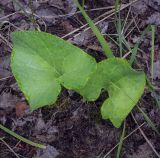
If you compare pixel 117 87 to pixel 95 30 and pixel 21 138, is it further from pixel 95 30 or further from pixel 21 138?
pixel 21 138

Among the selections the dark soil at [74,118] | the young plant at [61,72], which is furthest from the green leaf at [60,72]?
the dark soil at [74,118]

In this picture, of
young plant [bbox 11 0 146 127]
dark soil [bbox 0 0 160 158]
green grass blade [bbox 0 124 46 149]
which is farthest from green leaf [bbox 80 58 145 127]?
green grass blade [bbox 0 124 46 149]

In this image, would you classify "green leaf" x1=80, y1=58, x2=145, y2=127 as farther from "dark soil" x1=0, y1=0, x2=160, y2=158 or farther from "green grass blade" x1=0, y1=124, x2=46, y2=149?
"green grass blade" x1=0, y1=124, x2=46, y2=149

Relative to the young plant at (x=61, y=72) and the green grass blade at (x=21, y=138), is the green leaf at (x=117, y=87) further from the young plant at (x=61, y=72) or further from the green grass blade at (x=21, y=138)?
the green grass blade at (x=21, y=138)

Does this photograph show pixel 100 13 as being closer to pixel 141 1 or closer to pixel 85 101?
pixel 141 1

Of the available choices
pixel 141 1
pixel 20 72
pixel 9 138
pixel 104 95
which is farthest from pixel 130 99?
pixel 141 1

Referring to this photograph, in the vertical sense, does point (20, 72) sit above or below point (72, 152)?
above

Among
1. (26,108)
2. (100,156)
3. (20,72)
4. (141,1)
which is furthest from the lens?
(141,1)
